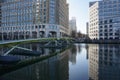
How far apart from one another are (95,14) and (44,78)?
514 feet

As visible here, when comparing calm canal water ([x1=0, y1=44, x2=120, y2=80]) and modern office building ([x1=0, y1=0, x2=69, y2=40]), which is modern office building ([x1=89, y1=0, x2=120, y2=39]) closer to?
modern office building ([x1=0, y1=0, x2=69, y2=40])

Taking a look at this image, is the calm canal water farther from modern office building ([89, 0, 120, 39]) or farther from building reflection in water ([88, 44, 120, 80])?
modern office building ([89, 0, 120, 39])

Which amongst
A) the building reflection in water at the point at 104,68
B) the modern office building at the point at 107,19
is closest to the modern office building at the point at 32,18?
the modern office building at the point at 107,19

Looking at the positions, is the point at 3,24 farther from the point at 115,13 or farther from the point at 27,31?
the point at 115,13

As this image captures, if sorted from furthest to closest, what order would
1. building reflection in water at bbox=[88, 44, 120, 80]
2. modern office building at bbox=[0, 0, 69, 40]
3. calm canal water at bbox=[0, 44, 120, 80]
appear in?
modern office building at bbox=[0, 0, 69, 40] < building reflection in water at bbox=[88, 44, 120, 80] < calm canal water at bbox=[0, 44, 120, 80]

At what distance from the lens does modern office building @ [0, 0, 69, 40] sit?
115m

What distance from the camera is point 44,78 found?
20562mm

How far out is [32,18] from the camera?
12138 centimetres

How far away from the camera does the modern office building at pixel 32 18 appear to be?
379 ft

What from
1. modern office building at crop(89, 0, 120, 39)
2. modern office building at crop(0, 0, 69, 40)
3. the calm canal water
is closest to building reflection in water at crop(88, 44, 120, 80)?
the calm canal water

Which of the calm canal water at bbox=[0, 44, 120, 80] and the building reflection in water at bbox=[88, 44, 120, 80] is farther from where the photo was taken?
the building reflection in water at bbox=[88, 44, 120, 80]

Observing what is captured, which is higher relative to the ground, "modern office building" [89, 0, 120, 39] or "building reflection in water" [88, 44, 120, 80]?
"modern office building" [89, 0, 120, 39]

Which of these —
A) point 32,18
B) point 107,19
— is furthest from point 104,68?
point 107,19

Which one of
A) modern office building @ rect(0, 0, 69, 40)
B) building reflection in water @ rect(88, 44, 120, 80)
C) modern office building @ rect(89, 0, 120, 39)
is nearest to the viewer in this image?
building reflection in water @ rect(88, 44, 120, 80)
